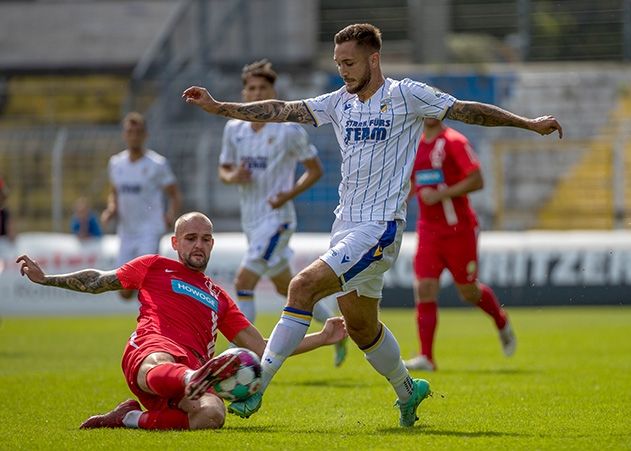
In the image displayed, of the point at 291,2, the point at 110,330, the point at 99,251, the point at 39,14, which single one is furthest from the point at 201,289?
the point at 39,14

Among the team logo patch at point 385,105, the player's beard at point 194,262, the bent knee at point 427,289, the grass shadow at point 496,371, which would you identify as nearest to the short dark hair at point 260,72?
the bent knee at point 427,289

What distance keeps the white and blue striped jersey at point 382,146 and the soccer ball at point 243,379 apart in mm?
1393

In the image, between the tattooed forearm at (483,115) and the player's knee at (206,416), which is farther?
the tattooed forearm at (483,115)

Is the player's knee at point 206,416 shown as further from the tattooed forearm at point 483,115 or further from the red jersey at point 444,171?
the red jersey at point 444,171

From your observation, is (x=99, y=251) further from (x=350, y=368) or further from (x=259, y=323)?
(x=350, y=368)

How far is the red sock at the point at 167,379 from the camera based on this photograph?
7.14m

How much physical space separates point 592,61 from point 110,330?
15.5 metres

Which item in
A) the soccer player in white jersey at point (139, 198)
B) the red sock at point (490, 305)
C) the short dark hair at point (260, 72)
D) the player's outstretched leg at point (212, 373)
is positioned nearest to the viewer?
the player's outstretched leg at point (212, 373)

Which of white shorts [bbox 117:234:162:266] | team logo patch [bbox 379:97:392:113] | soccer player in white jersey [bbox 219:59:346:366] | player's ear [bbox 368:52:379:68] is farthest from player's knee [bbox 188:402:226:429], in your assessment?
white shorts [bbox 117:234:162:266]

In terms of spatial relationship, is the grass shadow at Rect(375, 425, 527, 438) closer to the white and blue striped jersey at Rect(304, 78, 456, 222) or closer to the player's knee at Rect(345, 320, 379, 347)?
the player's knee at Rect(345, 320, 379, 347)

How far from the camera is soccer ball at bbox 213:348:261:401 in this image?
6.86 m

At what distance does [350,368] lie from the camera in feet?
41.6

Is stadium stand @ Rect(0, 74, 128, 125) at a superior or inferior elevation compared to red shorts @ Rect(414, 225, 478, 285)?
superior

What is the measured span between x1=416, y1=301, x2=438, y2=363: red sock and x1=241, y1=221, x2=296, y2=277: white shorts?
1407 mm
